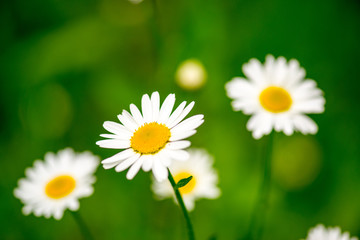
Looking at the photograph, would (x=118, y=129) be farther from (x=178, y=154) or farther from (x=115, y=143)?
(x=178, y=154)

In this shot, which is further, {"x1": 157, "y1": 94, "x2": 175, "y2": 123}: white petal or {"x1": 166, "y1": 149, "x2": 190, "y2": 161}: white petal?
{"x1": 157, "y1": 94, "x2": 175, "y2": 123}: white petal

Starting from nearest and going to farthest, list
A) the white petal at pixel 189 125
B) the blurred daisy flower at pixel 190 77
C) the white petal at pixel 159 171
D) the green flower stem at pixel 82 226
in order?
the white petal at pixel 159 171 → the white petal at pixel 189 125 → the green flower stem at pixel 82 226 → the blurred daisy flower at pixel 190 77

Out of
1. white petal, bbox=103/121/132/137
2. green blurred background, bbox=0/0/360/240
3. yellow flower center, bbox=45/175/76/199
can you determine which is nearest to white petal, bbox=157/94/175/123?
white petal, bbox=103/121/132/137

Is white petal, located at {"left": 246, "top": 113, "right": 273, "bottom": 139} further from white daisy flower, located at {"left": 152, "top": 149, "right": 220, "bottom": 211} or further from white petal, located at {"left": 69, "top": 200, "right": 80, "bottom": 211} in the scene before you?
white petal, located at {"left": 69, "top": 200, "right": 80, "bottom": 211}

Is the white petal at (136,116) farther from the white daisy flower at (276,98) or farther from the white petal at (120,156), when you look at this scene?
the white daisy flower at (276,98)

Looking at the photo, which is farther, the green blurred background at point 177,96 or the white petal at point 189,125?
the green blurred background at point 177,96

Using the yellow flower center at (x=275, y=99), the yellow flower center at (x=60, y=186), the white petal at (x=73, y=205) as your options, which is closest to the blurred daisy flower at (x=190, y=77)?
the yellow flower center at (x=275, y=99)
